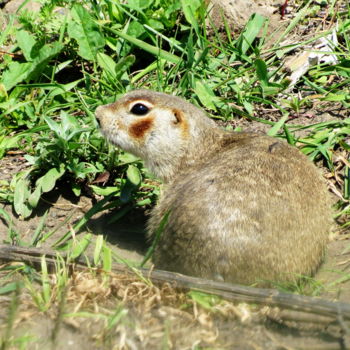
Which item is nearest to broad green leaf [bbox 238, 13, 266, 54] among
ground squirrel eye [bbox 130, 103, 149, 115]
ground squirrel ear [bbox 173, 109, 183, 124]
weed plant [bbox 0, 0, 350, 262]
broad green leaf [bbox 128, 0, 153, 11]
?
weed plant [bbox 0, 0, 350, 262]

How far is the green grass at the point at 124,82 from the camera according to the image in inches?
245

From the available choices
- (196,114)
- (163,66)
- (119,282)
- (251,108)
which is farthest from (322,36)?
(119,282)

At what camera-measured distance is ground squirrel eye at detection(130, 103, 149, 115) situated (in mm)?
5574

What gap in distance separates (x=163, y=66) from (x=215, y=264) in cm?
368

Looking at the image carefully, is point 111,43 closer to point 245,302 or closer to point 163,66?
point 163,66

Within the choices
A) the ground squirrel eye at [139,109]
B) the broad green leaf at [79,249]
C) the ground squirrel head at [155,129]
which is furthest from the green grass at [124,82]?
the broad green leaf at [79,249]

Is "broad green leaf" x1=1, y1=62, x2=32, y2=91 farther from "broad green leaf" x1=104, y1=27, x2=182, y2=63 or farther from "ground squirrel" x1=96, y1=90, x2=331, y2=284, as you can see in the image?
"ground squirrel" x1=96, y1=90, x2=331, y2=284

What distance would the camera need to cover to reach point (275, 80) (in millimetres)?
7297

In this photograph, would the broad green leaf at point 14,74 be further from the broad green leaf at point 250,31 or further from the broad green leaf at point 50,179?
the broad green leaf at point 250,31

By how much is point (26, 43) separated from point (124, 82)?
4.23 ft

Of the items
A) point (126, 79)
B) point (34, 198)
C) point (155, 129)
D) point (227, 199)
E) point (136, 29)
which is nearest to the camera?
point (227, 199)

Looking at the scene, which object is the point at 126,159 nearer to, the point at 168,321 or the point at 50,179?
the point at 50,179

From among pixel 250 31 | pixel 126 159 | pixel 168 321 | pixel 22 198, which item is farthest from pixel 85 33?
pixel 168 321

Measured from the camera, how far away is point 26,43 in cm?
738
